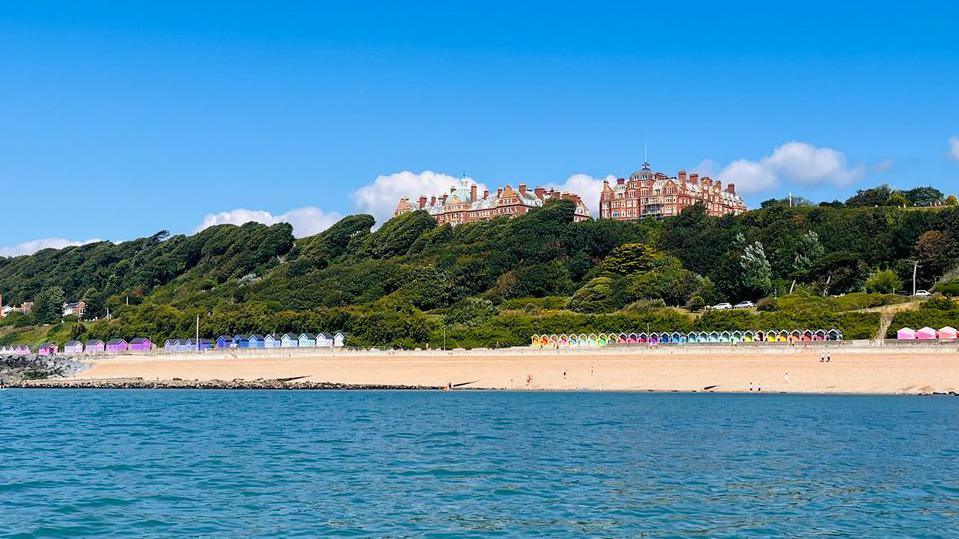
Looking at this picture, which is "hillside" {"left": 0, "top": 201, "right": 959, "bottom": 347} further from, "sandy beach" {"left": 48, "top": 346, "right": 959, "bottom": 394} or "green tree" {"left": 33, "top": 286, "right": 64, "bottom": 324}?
"sandy beach" {"left": 48, "top": 346, "right": 959, "bottom": 394}

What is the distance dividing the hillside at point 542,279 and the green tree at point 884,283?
0.17 meters

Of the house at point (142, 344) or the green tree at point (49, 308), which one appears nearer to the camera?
the house at point (142, 344)

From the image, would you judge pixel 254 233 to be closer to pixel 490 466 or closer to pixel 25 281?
pixel 25 281

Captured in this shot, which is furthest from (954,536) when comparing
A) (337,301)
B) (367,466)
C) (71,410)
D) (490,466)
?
(337,301)

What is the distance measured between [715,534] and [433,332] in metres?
55.1

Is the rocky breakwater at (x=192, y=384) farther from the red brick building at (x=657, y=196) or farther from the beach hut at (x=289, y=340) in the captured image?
the red brick building at (x=657, y=196)

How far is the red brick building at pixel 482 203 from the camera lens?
13938cm

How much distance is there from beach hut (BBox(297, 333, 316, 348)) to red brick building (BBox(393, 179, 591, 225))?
58.7 metres

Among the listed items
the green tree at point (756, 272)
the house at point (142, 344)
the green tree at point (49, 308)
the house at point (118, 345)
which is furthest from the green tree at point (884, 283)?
the green tree at point (49, 308)

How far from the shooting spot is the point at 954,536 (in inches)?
642

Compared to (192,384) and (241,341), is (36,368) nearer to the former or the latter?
(241,341)

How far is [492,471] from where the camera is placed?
23.0m

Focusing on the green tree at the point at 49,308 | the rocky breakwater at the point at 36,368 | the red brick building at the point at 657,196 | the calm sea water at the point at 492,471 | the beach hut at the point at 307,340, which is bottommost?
the calm sea water at the point at 492,471

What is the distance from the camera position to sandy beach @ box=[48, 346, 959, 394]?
4656 centimetres
